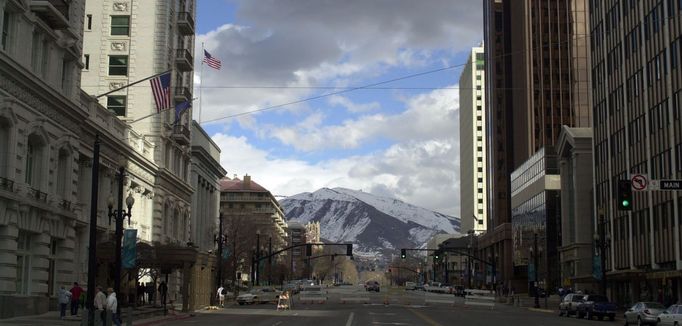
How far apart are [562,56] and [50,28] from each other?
354ft

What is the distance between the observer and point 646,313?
4125 centimetres

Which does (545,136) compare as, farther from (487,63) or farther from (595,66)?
(595,66)

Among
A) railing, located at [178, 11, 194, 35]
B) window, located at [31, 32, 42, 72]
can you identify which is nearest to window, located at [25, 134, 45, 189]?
window, located at [31, 32, 42, 72]

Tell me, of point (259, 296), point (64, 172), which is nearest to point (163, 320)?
point (64, 172)

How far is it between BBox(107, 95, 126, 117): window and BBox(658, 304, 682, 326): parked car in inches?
1832

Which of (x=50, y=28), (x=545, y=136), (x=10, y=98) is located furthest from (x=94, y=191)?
(x=545, y=136)

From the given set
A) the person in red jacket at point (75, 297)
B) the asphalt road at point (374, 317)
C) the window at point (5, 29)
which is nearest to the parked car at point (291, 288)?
the asphalt road at point (374, 317)

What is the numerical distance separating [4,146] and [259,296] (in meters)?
38.6

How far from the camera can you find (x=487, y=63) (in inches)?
6373

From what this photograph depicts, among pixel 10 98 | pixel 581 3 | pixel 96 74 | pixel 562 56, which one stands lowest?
pixel 10 98

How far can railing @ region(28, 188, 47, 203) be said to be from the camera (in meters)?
40.5

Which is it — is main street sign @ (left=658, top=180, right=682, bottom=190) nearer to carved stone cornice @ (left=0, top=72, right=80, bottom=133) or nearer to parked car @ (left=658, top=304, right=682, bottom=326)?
parked car @ (left=658, top=304, right=682, bottom=326)

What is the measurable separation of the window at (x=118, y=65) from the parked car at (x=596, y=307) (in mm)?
40469

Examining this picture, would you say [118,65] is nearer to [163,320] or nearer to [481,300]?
[163,320]
